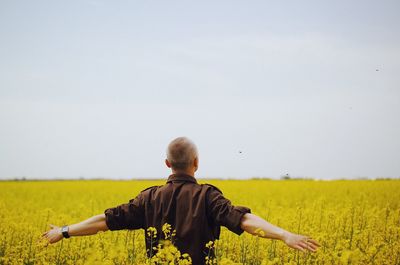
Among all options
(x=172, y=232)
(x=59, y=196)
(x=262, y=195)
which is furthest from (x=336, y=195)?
(x=172, y=232)

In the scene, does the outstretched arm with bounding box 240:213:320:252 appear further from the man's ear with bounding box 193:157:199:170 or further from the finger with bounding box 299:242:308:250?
the man's ear with bounding box 193:157:199:170

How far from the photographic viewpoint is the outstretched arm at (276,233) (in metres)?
3.71

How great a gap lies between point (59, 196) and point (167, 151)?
1960 cm

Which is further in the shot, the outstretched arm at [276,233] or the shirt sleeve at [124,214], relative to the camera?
the shirt sleeve at [124,214]

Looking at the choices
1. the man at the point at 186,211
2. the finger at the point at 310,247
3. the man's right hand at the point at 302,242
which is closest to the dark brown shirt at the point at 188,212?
the man at the point at 186,211

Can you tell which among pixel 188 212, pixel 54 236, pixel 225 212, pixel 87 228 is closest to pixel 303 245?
pixel 225 212

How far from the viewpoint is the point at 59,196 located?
22.8 m

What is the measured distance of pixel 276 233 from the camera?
3.88m

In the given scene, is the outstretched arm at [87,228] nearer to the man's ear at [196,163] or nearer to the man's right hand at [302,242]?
the man's ear at [196,163]

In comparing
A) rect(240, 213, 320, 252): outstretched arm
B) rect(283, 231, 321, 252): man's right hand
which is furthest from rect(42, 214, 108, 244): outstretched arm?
rect(283, 231, 321, 252): man's right hand

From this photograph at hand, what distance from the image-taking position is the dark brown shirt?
163 inches

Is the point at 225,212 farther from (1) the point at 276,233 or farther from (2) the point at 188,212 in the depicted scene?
(1) the point at 276,233

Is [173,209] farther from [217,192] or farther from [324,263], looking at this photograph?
[324,263]

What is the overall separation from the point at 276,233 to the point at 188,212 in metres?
0.71
